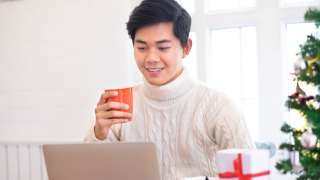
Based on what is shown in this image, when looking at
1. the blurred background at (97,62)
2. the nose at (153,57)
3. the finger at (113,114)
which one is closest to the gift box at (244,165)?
the finger at (113,114)

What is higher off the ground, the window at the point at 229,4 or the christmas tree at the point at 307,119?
the window at the point at 229,4

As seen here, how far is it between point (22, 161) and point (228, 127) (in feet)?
6.19

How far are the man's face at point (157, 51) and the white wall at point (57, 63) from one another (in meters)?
1.02

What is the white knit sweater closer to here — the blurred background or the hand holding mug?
the hand holding mug

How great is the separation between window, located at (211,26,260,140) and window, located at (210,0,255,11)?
142mm

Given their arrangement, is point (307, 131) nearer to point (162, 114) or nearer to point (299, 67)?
point (299, 67)

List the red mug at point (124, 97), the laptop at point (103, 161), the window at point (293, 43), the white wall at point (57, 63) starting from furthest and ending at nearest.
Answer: the white wall at point (57, 63)
the window at point (293, 43)
the red mug at point (124, 97)
the laptop at point (103, 161)

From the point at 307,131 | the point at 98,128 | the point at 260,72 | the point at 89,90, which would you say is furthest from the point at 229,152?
the point at 89,90

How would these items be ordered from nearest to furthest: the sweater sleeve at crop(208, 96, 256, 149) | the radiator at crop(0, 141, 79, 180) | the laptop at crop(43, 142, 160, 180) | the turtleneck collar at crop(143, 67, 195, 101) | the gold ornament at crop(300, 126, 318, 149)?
the gold ornament at crop(300, 126, 318, 149)
the laptop at crop(43, 142, 160, 180)
the sweater sleeve at crop(208, 96, 256, 149)
the turtleneck collar at crop(143, 67, 195, 101)
the radiator at crop(0, 141, 79, 180)

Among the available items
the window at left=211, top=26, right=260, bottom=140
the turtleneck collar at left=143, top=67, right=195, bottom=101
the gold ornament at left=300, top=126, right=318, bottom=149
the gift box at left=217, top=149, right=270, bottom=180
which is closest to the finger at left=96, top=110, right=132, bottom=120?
the turtleneck collar at left=143, top=67, right=195, bottom=101

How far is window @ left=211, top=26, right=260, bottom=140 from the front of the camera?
2.71 metres

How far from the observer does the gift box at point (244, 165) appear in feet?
2.90

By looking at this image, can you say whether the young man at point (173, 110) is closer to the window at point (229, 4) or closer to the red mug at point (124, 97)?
the red mug at point (124, 97)

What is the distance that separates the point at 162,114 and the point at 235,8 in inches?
45.8
